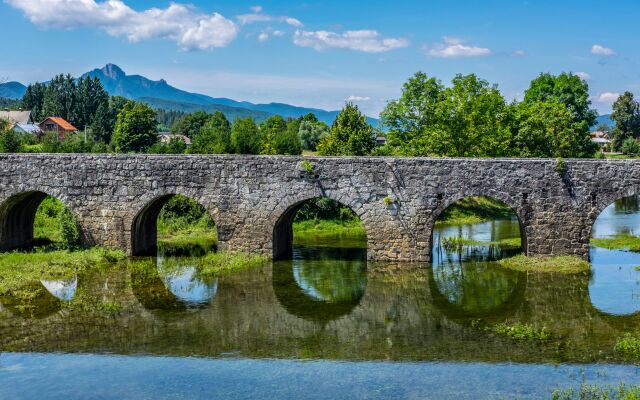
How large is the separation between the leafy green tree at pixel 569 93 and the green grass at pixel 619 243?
31.5 m

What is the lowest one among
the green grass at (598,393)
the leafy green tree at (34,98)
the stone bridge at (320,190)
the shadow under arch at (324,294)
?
the green grass at (598,393)

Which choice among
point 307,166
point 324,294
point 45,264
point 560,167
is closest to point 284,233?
point 307,166

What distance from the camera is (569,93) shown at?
6259cm

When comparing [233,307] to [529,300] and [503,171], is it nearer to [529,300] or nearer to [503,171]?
[529,300]

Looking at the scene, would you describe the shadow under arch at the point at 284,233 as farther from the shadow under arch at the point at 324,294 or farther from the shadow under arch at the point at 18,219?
the shadow under arch at the point at 18,219

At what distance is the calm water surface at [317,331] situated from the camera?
1429 cm

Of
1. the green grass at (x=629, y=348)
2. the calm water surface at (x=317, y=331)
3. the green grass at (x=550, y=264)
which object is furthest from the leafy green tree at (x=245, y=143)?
the green grass at (x=629, y=348)

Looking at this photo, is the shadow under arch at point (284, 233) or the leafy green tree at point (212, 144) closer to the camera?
the shadow under arch at point (284, 233)

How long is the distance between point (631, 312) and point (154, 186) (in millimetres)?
17939

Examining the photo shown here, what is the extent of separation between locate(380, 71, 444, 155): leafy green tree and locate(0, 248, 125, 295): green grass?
88.6 ft

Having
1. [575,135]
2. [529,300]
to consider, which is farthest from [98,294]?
[575,135]

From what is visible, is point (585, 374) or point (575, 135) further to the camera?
point (575, 135)

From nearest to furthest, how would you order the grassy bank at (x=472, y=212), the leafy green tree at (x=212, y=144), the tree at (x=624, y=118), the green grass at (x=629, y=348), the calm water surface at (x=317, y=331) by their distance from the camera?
1. the calm water surface at (x=317, y=331)
2. the green grass at (x=629, y=348)
3. the grassy bank at (x=472, y=212)
4. the leafy green tree at (x=212, y=144)
5. the tree at (x=624, y=118)

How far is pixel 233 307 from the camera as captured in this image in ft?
67.5
